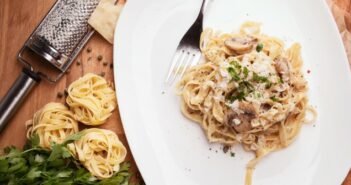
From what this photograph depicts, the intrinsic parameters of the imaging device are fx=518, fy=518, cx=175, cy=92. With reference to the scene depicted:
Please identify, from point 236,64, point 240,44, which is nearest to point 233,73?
point 236,64

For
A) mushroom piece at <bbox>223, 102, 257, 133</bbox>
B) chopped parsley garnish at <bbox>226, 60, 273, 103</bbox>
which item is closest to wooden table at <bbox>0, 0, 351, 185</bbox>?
mushroom piece at <bbox>223, 102, 257, 133</bbox>

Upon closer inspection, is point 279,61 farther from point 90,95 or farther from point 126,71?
point 90,95

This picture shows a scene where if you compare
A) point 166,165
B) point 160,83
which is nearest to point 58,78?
point 160,83

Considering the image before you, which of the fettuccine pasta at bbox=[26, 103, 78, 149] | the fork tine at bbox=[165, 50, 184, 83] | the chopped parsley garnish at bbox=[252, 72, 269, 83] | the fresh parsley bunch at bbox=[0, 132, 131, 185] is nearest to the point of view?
the fresh parsley bunch at bbox=[0, 132, 131, 185]

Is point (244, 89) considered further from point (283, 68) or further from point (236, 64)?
point (283, 68)

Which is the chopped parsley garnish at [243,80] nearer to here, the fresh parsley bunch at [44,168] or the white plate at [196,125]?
the white plate at [196,125]

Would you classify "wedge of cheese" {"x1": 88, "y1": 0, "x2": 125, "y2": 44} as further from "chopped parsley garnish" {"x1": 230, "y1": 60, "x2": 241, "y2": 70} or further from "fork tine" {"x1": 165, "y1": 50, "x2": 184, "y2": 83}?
"chopped parsley garnish" {"x1": 230, "y1": 60, "x2": 241, "y2": 70}
